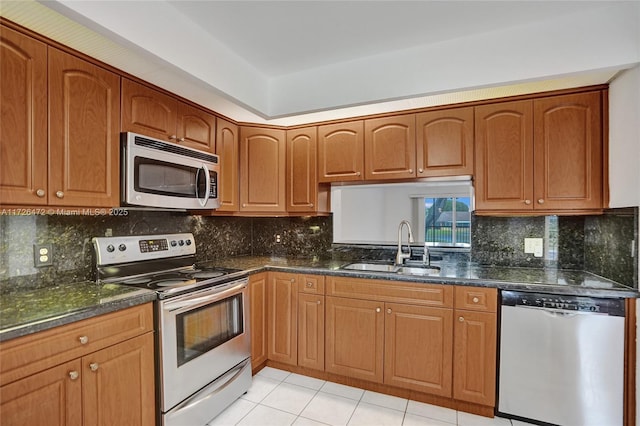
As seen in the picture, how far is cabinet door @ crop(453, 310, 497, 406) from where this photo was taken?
198cm

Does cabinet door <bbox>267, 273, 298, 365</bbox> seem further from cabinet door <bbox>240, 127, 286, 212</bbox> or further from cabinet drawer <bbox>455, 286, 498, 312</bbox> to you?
cabinet drawer <bbox>455, 286, 498, 312</bbox>

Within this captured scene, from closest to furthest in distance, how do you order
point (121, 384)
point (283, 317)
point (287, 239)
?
point (121, 384)
point (283, 317)
point (287, 239)

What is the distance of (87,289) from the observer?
5.65ft

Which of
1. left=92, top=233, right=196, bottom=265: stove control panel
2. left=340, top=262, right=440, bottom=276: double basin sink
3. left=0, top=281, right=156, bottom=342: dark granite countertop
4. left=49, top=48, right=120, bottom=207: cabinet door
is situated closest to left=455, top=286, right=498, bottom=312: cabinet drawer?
left=340, top=262, right=440, bottom=276: double basin sink

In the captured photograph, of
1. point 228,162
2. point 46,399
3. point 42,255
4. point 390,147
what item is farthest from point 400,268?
point 42,255

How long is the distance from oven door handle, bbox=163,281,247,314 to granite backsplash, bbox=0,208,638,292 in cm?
65

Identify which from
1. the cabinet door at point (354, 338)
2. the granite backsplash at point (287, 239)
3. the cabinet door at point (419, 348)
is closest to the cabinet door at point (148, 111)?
the granite backsplash at point (287, 239)

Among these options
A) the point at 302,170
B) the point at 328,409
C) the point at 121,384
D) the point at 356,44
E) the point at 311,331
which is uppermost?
the point at 356,44

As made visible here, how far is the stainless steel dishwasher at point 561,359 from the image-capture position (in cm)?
176

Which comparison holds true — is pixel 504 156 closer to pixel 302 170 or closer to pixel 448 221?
pixel 448 221

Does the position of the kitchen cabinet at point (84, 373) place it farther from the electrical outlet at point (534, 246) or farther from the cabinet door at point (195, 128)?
the electrical outlet at point (534, 246)

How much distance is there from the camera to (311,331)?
247cm

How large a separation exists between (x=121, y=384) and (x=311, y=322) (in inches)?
51.3

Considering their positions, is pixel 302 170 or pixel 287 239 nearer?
pixel 302 170
